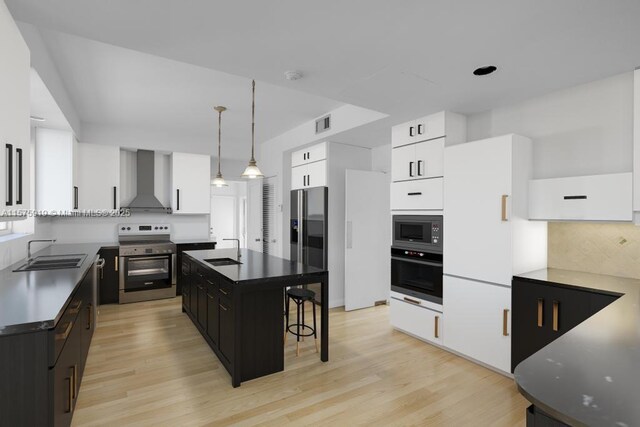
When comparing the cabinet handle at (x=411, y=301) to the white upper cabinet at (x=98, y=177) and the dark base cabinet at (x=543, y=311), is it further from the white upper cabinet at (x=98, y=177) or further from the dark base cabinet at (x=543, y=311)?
the white upper cabinet at (x=98, y=177)

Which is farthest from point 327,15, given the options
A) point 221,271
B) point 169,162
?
point 169,162

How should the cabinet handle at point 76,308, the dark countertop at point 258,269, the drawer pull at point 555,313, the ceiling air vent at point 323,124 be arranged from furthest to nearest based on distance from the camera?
the ceiling air vent at point 323,124 < the dark countertop at point 258,269 < the drawer pull at point 555,313 < the cabinet handle at point 76,308

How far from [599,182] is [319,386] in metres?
2.72

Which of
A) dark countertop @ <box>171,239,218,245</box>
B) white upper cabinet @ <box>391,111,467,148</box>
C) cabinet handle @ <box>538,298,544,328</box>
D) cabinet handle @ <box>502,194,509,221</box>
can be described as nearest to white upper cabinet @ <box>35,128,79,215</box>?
dark countertop @ <box>171,239,218,245</box>

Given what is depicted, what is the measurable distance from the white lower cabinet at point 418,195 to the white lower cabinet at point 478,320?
2.61 ft

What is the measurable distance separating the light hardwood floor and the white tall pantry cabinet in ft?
1.02

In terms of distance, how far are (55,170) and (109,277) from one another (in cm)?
175

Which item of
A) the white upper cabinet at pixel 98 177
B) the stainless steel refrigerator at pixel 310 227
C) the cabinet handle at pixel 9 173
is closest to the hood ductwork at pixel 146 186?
the white upper cabinet at pixel 98 177

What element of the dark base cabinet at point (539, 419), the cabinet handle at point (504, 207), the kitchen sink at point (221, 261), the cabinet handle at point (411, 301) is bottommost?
the cabinet handle at point (411, 301)

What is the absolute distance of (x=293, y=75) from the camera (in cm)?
269

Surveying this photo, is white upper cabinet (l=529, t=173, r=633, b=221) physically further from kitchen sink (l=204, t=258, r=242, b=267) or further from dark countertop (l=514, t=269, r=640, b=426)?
kitchen sink (l=204, t=258, r=242, b=267)

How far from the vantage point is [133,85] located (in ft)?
12.1

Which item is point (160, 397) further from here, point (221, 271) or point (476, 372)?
point (476, 372)

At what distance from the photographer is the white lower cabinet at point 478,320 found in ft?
9.82
